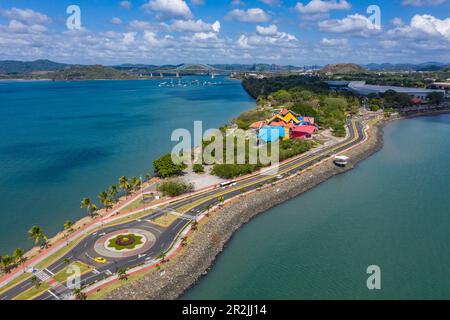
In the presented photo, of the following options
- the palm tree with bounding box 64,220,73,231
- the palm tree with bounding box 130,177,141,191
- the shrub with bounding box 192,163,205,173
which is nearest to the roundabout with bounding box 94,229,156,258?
the palm tree with bounding box 64,220,73,231

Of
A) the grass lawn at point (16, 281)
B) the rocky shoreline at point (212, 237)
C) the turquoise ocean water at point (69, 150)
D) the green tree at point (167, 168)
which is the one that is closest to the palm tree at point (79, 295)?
the rocky shoreline at point (212, 237)

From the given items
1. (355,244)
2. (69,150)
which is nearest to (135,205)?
(355,244)

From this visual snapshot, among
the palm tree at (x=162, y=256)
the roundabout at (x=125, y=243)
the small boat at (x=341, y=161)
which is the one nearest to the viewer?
the palm tree at (x=162, y=256)

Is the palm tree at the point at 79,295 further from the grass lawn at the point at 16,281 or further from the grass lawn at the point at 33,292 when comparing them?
the grass lawn at the point at 16,281

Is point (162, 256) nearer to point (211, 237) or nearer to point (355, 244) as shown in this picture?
point (211, 237)

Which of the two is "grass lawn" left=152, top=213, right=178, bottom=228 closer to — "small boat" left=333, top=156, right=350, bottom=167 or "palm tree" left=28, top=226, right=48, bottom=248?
"palm tree" left=28, top=226, right=48, bottom=248
